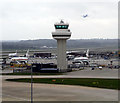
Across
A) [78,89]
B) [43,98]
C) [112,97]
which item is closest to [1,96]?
[43,98]

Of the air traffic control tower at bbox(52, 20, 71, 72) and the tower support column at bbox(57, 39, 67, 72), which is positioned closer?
the air traffic control tower at bbox(52, 20, 71, 72)

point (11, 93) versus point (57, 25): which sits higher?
point (57, 25)

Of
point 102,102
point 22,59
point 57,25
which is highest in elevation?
point 57,25

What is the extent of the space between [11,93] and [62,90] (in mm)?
8065

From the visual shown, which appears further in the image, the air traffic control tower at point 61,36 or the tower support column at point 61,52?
the tower support column at point 61,52

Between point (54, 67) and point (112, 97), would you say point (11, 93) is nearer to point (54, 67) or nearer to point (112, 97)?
point (112, 97)

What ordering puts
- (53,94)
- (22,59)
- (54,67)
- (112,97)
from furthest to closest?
(22,59)
(54,67)
(53,94)
(112,97)

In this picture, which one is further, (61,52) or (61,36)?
(61,52)

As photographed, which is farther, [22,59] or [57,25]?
[22,59]

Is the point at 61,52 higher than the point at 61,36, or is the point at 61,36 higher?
the point at 61,36

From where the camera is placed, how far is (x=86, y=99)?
35.5 meters

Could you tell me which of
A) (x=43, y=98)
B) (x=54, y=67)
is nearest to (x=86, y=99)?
(x=43, y=98)

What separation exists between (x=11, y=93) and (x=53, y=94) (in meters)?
6.54

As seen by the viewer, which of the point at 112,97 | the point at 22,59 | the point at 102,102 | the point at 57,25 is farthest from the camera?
the point at 22,59
